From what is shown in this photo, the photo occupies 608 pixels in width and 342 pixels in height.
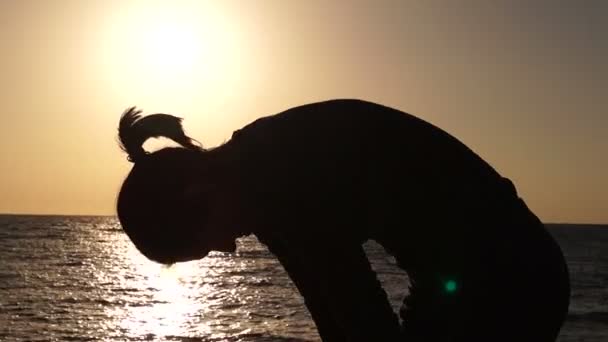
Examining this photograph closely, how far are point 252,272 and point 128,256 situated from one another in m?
19.3

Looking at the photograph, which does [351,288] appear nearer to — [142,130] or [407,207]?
[407,207]

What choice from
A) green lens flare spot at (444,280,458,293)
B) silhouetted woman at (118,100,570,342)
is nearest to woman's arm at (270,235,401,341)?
silhouetted woman at (118,100,570,342)

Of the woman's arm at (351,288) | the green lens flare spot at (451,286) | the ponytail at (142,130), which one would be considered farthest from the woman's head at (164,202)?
the green lens flare spot at (451,286)

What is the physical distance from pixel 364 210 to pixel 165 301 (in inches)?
1275

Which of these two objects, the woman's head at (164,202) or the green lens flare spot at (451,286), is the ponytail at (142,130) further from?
the green lens flare spot at (451,286)

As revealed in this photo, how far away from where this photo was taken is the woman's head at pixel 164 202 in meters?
1.93

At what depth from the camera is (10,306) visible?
27.3 meters

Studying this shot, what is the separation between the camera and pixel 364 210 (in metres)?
2.00

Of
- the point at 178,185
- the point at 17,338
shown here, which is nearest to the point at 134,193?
the point at 178,185

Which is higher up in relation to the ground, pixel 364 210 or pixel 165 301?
pixel 165 301

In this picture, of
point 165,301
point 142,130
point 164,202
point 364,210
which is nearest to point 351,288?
point 364,210

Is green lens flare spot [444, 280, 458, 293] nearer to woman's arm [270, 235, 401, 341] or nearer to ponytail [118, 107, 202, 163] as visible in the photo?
woman's arm [270, 235, 401, 341]

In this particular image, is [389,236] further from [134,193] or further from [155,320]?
[155,320]

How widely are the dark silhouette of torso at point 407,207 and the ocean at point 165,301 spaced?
18.2 inches
